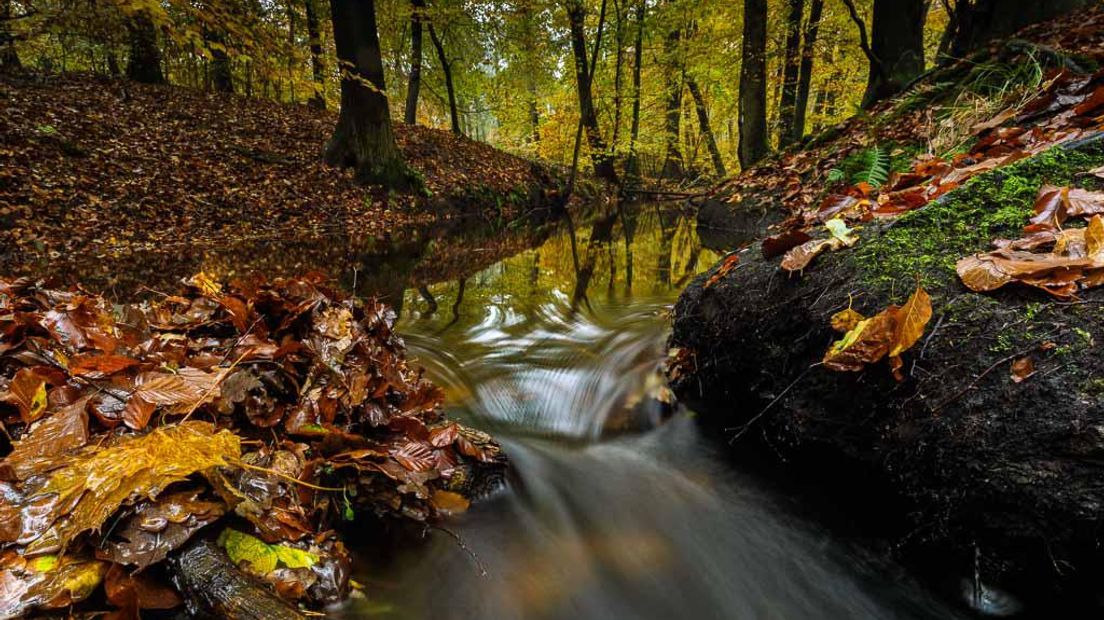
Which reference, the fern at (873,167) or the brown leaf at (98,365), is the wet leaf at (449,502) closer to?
the brown leaf at (98,365)

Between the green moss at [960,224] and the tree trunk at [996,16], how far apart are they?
577 centimetres

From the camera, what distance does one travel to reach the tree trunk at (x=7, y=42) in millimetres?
7820

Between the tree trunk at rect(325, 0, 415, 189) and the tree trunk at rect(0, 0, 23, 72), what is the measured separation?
4.71 meters

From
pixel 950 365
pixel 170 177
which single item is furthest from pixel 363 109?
pixel 950 365

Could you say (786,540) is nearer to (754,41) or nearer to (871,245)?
(871,245)

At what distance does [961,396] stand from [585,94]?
50.8ft

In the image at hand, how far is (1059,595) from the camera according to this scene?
1379mm

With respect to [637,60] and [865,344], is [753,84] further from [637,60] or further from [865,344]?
[865,344]

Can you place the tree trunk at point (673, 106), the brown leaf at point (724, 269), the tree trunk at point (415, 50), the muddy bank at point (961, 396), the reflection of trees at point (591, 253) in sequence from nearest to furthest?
the muddy bank at point (961, 396)
the brown leaf at point (724, 269)
the reflection of trees at point (591, 253)
the tree trunk at point (415, 50)
the tree trunk at point (673, 106)

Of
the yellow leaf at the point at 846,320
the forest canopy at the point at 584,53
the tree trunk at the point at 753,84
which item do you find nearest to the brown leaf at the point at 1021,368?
the yellow leaf at the point at 846,320

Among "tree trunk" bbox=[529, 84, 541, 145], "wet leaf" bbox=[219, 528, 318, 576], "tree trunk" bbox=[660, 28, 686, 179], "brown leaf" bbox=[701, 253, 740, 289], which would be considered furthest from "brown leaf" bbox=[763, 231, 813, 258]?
"tree trunk" bbox=[529, 84, 541, 145]

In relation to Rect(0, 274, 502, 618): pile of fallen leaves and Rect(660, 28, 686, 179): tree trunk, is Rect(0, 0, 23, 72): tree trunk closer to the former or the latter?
Rect(0, 274, 502, 618): pile of fallen leaves

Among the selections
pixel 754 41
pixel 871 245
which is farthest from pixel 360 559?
pixel 754 41

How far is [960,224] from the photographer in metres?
2.06
